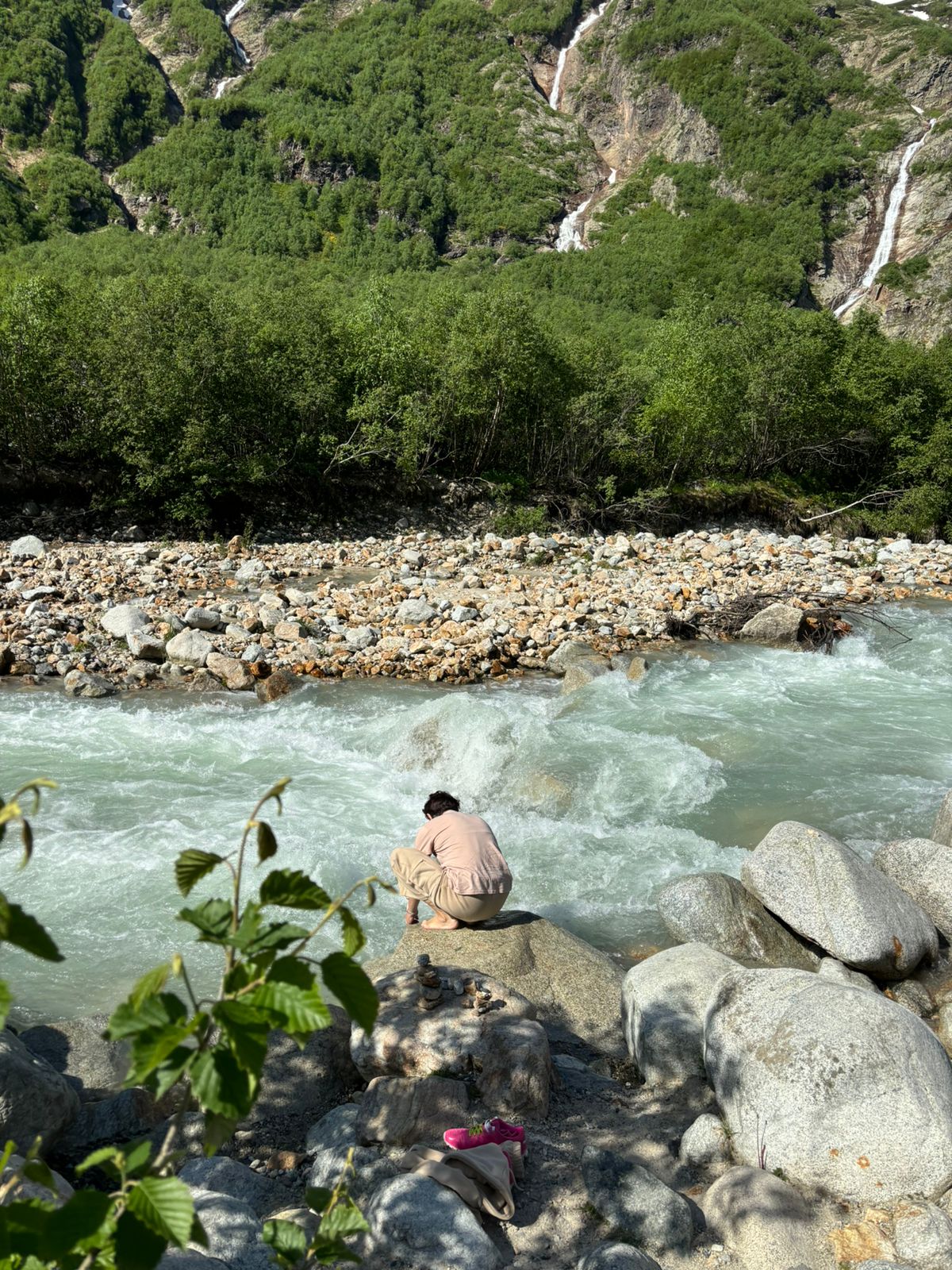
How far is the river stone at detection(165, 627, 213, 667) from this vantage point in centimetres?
1309

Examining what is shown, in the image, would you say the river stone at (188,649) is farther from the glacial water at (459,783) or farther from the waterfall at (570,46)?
the waterfall at (570,46)

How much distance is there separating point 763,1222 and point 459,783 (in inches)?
245

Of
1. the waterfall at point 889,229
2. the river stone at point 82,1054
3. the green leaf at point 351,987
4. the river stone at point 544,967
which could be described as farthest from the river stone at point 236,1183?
Result: the waterfall at point 889,229

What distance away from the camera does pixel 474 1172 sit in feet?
12.6

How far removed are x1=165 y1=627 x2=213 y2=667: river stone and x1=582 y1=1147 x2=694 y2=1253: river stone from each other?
1054 cm

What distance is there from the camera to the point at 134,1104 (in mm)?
4617

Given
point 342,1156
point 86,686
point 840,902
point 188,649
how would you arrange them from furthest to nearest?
1. point 188,649
2. point 86,686
3. point 840,902
4. point 342,1156

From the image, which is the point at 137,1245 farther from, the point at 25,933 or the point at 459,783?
the point at 459,783

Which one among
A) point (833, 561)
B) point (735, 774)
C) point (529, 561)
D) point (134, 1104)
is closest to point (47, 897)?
point (134, 1104)

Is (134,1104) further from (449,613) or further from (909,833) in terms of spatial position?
(449,613)

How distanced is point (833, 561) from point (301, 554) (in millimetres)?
15181

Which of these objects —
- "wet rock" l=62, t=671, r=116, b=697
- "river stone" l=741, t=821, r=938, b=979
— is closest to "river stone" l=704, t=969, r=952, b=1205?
"river stone" l=741, t=821, r=938, b=979

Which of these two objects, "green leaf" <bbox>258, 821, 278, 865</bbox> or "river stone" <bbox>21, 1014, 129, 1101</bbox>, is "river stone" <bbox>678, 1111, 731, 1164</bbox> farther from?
"green leaf" <bbox>258, 821, 278, 865</bbox>

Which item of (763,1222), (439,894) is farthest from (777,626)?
(763,1222)
